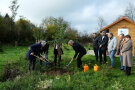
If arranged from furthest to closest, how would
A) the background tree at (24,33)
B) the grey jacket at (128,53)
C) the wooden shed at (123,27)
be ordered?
the background tree at (24,33)
the wooden shed at (123,27)
the grey jacket at (128,53)

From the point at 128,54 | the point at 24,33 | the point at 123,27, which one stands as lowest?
the point at 128,54

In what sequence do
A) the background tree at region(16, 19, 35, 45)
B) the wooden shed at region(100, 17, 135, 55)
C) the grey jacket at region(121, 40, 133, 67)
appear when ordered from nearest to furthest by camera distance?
the grey jacket at region(121, 40, 133, 67)
the wooden shed at region(100, 17, 135, 55)
the background tree at region(16, 19, 35, 45)

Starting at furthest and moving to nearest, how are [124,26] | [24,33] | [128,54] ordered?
[24,33] < [124,26] < [128,54]

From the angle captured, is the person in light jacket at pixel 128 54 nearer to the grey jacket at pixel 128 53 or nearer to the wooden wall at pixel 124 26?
the grey jacket at pixel 128 53

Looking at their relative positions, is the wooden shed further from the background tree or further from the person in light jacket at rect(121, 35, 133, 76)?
the background tree

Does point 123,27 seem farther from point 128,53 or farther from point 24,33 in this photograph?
point 24,33

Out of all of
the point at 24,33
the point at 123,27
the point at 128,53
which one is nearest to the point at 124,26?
the point at 123,27

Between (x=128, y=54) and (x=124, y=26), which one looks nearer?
(x=128, y=54)

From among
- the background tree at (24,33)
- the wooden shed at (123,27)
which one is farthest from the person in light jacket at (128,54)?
the background tree at (24,33)

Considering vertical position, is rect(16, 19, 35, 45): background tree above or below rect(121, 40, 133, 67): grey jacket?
above

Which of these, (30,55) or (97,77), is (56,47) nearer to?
(30,55)

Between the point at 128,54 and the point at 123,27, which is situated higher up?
the point at 123,27

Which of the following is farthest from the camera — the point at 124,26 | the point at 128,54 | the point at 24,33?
the point at 24,33

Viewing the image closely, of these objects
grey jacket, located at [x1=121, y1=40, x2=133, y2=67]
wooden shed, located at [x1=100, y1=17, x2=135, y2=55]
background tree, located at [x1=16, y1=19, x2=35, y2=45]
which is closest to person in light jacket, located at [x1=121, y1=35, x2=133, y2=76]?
grey jacket, located at [x1=121, y1=40, x2=133, y2=67]
